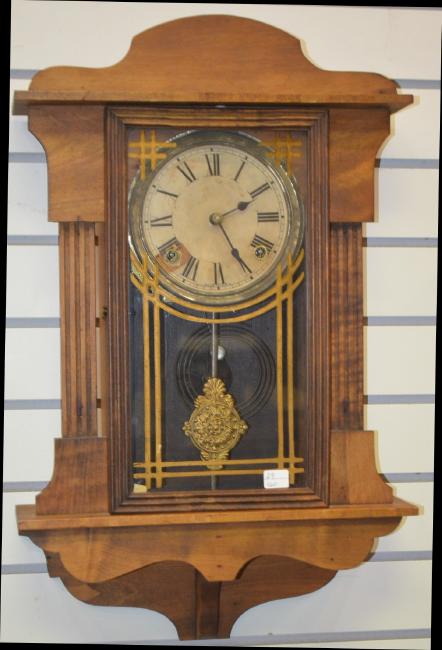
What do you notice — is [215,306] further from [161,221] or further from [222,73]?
[222,73]

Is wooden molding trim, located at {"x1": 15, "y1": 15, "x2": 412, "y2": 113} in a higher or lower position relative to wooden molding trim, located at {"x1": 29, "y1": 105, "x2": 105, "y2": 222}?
higher

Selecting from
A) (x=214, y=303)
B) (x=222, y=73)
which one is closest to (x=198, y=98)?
(x=222, y=73)

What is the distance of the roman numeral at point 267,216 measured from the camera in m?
1.20

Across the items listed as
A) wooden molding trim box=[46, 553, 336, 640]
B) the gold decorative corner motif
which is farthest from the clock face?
wooden molding trim box=[46, 553, 336, 640]

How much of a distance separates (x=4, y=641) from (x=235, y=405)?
551mm

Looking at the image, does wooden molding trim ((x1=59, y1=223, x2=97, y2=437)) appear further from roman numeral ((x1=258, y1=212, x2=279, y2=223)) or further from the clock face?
roman numeral ((x1=258, y1=212, x2=279, y2=223))

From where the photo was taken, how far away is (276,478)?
1193 millimetres

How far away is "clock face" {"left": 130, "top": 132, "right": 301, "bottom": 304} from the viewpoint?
1186 millimetres

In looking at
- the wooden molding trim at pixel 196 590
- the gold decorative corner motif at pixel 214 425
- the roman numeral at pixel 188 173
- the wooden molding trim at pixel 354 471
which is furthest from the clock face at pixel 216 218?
the wooden molding trim at pixel 196 590

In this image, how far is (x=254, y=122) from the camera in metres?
1.19

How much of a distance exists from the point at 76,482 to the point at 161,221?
1.27 feet

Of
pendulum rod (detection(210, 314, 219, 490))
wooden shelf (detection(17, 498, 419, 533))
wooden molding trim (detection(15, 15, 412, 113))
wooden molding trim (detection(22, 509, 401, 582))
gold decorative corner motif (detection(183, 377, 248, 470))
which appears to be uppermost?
wooden molding trim (detection(15, 15, 412, 113))

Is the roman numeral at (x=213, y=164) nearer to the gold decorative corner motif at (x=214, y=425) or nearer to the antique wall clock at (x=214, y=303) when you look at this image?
the antique wall clock at (x=214, y=303)

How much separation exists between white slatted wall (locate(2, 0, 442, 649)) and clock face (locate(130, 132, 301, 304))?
0.22m
